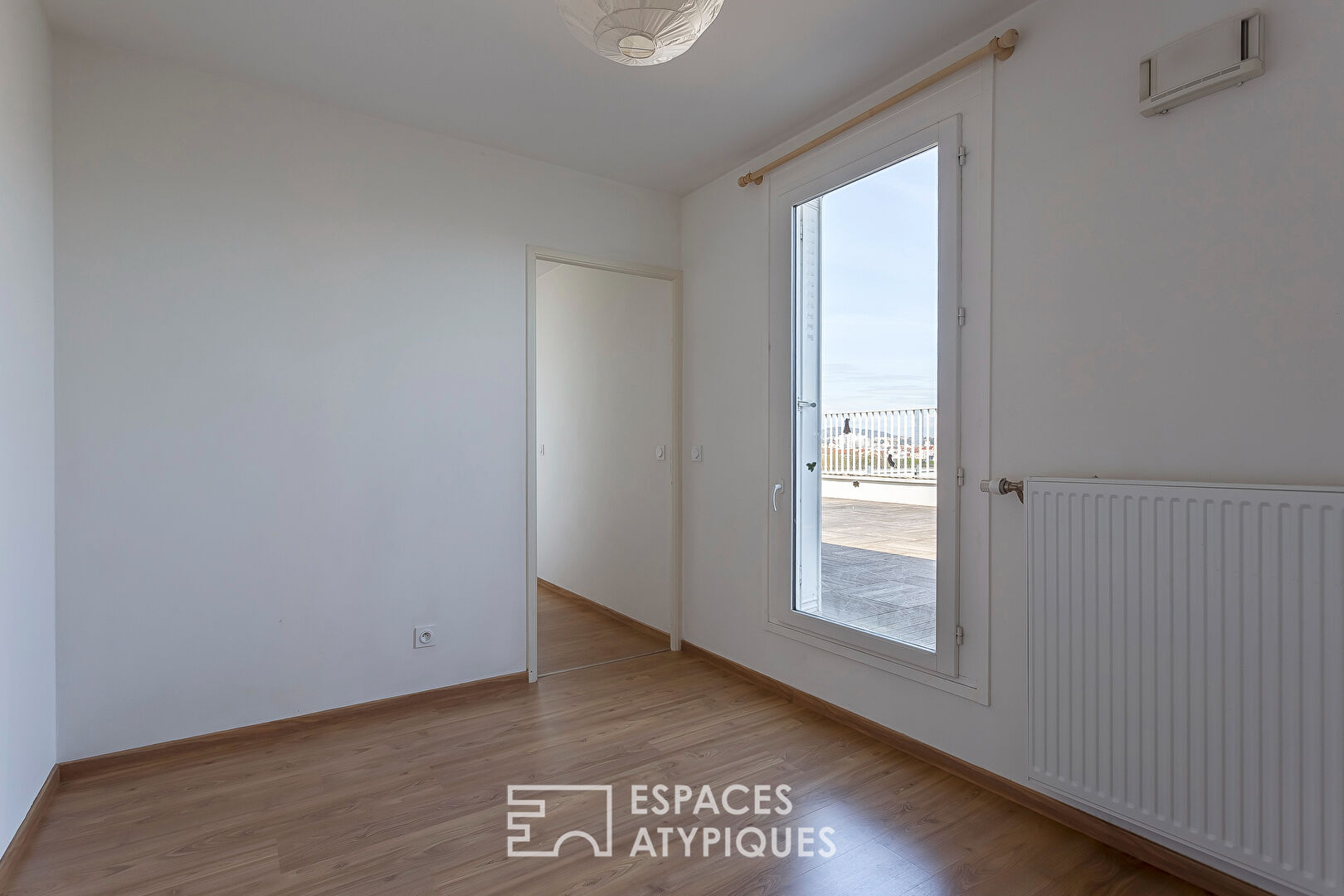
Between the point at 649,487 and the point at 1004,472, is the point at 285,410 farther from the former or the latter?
the point at 1004,472

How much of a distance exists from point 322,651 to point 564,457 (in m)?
2.72

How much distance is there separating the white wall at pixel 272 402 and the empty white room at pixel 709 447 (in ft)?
0.05

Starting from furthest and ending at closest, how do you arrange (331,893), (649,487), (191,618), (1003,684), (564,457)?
(564,457) → (649,487) → (191,618) → (1003,684) → (331,893)

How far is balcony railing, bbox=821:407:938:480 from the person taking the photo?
2.63 metres

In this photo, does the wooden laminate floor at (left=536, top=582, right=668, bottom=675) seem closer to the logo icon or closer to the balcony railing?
the logo icon

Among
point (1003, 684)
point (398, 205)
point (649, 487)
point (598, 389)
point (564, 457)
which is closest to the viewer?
point (1003, 684)

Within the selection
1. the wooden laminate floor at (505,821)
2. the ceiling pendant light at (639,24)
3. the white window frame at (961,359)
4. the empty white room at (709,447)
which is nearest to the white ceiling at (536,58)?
the empty white room at (709,447)

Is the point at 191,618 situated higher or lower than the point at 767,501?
lower

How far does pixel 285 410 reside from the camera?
2908mm

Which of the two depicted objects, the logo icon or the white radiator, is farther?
the logo icon

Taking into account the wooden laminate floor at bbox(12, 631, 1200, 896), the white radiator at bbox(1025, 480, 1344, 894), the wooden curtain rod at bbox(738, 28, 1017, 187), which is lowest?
the wooden laminate floor at bbox(12, 631, 1200, 896)

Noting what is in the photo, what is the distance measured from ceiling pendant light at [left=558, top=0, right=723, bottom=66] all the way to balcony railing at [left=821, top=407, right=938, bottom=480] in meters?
1.59

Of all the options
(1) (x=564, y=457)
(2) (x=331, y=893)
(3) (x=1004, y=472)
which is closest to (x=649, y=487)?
(1) (x=564, y=457)

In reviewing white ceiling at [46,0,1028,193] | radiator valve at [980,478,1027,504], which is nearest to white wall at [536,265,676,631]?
white ceiling at [46,0,1028,193]
